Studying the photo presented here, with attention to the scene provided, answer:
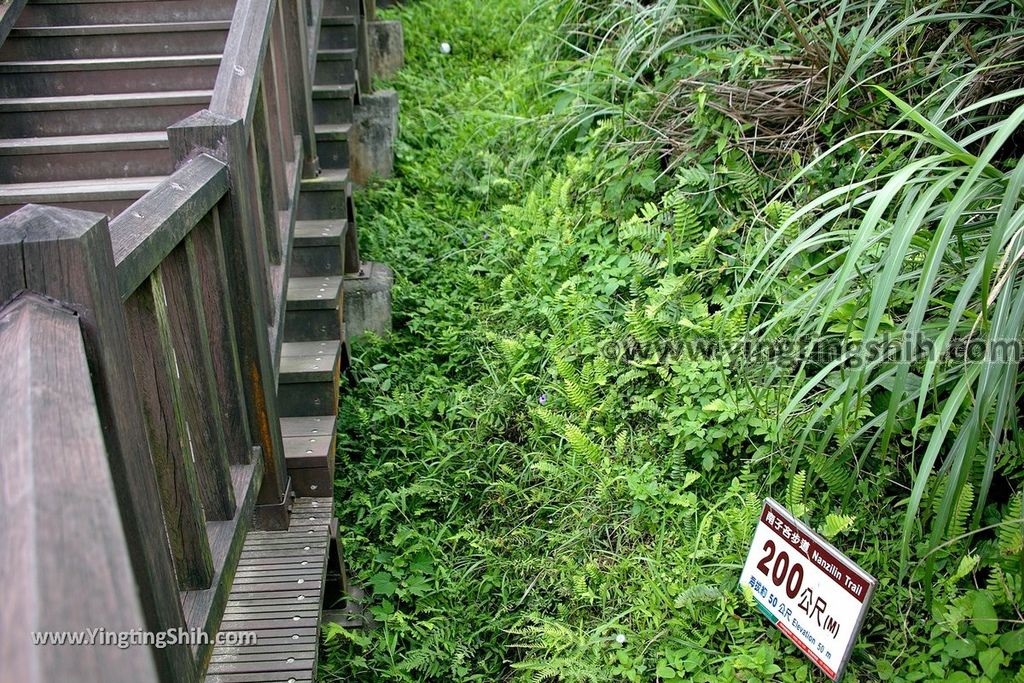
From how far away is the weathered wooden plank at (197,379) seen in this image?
1.83 m

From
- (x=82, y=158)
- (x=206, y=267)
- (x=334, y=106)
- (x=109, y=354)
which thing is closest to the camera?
(x=109, y=354)

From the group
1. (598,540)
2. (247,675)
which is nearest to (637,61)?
(598,540)

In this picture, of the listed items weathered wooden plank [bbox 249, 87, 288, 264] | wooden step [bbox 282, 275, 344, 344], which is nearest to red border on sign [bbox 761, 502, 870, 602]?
weathered wooden plank [bbox 249, 87, 288, 264]

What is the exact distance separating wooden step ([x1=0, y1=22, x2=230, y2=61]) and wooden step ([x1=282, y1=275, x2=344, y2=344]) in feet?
3.91

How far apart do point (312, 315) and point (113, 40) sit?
1543mm

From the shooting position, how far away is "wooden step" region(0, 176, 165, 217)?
2917mm

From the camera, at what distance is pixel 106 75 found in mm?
3535

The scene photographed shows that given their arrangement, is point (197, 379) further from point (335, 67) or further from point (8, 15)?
point (335, 67)

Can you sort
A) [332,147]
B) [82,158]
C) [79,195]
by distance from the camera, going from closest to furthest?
[79,195], [82,158], [332,147]

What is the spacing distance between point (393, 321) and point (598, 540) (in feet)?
6.87

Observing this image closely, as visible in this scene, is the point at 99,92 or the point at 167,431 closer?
the point at 167,431

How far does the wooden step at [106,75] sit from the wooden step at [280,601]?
1.96 metres

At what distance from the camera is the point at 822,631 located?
194 centimetres

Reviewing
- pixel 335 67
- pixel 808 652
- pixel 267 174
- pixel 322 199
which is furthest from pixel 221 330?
pixel 335 67
